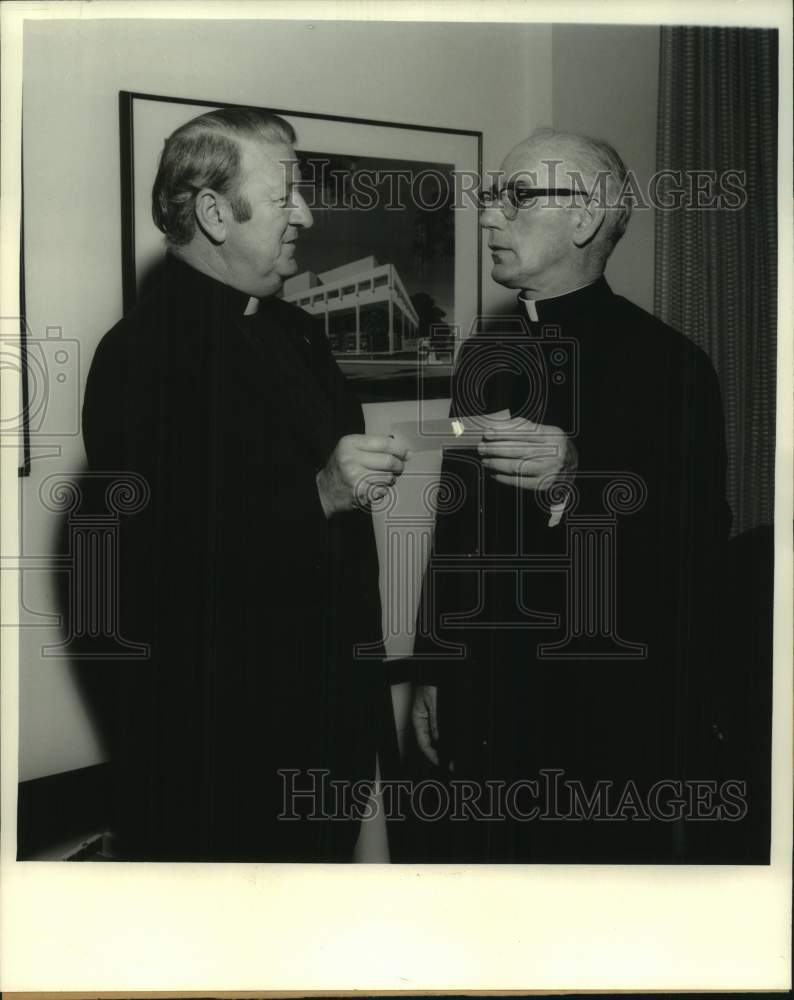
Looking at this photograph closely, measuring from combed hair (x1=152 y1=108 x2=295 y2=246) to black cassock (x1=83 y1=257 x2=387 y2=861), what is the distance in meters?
0.11

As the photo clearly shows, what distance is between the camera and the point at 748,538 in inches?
59.9

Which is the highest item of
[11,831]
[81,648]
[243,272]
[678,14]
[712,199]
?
[678,14]

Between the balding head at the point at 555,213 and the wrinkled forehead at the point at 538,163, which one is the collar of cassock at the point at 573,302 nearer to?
→ the balding head at the point at 555,213

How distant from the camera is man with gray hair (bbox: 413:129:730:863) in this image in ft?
4.85

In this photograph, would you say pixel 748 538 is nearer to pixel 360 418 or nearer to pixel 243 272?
pixel 360 418

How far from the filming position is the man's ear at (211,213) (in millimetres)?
1445

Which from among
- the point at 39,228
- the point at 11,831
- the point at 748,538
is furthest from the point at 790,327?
the point at 11,831

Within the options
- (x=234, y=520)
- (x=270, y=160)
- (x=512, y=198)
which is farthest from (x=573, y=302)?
(x=234, y=520)

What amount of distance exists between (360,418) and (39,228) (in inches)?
23.6

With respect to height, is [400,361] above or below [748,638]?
above

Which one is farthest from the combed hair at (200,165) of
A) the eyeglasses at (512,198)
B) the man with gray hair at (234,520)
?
the eyeglasses at (512,198)

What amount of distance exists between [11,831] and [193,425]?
74 centimetres

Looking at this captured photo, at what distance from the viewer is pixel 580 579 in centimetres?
150

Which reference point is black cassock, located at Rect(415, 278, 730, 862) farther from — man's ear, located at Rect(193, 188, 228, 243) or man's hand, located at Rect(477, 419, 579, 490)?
man's ear, located at Rect(193, 188, 228, 243)
